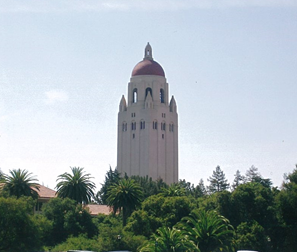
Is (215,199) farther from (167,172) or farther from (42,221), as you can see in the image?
(167,172)

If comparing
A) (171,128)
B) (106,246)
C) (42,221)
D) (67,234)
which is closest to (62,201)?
(67,234)

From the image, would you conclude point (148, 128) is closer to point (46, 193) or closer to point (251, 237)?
point (46, 193)

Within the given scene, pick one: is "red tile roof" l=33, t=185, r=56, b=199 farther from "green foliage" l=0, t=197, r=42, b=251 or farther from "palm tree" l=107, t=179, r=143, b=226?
"green foliage" l=0, t=197, r=42, b=251

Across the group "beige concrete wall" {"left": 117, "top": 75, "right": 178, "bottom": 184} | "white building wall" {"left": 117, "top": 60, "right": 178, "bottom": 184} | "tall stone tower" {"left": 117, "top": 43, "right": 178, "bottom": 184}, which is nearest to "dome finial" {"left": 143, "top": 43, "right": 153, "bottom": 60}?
"tall stone tower" {"left": 117, "top": 43, "right": 178, "bottom": 184}

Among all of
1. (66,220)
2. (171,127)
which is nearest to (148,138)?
(171,127)

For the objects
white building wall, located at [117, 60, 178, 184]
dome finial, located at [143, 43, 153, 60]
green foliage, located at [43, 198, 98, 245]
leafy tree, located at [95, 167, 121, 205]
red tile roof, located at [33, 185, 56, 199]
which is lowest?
green foliage, located at [43, 198, 98, 245]

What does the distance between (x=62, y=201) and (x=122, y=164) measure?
5628cm

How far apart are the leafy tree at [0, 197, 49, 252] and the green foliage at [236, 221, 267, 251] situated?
1936 cm

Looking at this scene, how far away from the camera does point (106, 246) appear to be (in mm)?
51750

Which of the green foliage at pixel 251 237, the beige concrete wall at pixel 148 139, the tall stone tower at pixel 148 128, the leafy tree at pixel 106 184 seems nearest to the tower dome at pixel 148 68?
the tall stone tower at pixel 148 128

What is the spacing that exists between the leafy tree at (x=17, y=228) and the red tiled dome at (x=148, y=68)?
228ft

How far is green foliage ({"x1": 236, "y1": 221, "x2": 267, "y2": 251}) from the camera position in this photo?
5419 centimetres

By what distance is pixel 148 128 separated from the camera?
116 m

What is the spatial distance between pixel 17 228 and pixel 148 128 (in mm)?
66828
